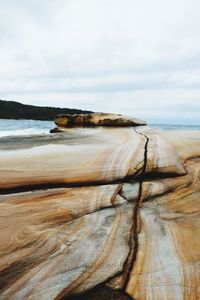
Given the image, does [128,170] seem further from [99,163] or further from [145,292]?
[145,292]

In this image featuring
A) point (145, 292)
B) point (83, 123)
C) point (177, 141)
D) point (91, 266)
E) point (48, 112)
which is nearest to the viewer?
point (145, 292)

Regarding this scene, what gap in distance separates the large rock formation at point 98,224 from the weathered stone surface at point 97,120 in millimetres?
3927

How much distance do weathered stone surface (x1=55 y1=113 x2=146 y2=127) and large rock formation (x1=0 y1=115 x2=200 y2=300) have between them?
393 cm

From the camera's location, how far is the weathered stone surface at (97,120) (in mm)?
7625

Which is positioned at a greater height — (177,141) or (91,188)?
(177,141)

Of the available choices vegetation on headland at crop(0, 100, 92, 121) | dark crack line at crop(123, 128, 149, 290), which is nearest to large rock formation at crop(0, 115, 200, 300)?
dark crack line at crop(123, 128, 149, 290)

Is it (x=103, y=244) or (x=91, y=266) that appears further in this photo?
(x=103, y=244)

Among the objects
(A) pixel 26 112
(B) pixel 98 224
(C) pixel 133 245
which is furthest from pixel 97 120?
(A) pixel 26 112

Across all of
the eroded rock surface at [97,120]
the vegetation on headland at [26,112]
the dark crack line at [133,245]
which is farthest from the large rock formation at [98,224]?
the vegetation on headland at [26,112]

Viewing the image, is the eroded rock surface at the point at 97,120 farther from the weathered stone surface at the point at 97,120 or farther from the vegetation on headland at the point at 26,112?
the vegetation on headland at the point at 26,112

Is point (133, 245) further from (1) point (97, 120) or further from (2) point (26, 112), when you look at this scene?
(2) point (26, 112)

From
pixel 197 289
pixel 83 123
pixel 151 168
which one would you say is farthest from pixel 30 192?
pixel 83 123

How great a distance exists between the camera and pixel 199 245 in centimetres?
224

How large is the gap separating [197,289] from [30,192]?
57.1 inches
